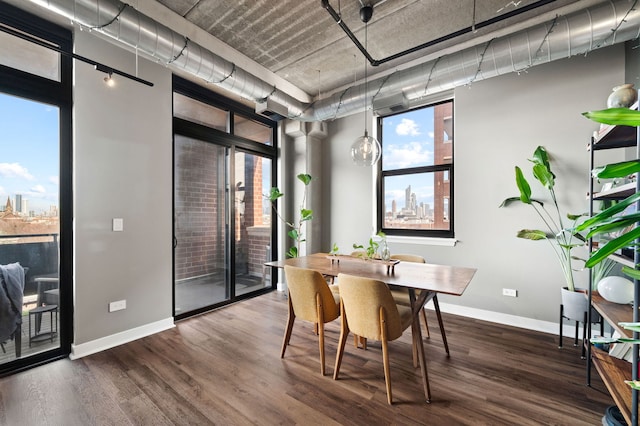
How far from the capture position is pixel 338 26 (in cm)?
291

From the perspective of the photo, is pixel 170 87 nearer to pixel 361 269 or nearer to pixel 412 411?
pixel 361 269

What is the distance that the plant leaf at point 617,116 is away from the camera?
2.63 ft

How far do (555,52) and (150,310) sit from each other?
482 cm

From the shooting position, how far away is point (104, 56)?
2.71 metres

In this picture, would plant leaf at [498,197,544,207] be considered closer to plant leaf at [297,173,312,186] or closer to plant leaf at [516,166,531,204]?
plant leaf at [516,166,531,204]

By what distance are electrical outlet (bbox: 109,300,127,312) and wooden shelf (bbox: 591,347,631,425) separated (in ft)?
12.6

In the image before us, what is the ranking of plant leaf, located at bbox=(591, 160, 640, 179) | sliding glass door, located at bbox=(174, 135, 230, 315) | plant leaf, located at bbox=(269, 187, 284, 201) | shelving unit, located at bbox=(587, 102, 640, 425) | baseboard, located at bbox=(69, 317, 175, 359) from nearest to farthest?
1. plant leaf, located at bbox=(591, 160, 640, 179)
2. shelving unit, located at bbox=(587, 102, 640, 425)
3. baseboard, located at bbox=(69, 317, 175, 359)
4. sliding glass door, located at bbox=(174, 135, 230, 315)
5. plant leaf, located at bbox=(269, 187, 284, 201)

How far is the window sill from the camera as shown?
358 centimetres

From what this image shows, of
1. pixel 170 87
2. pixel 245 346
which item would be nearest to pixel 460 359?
pixel 245 346

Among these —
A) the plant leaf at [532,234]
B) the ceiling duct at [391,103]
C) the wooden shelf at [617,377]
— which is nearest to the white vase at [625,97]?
the plant leaf at [532,234]

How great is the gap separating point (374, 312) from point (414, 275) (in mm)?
543

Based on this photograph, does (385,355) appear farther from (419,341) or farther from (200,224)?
(200,224)

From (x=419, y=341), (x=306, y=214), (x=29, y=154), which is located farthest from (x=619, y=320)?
(x=29, y=154)

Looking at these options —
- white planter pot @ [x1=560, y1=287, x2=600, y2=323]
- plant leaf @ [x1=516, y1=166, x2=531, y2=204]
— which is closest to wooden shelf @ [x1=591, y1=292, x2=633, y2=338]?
white planter pot @ [x1=560, y1=287, x2=600, y2=323]
